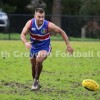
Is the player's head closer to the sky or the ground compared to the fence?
closer to the sky

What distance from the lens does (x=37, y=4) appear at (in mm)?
46062

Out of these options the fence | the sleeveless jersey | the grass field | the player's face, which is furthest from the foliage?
the player's face

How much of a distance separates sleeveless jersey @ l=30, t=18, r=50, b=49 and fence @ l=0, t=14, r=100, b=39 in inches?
768

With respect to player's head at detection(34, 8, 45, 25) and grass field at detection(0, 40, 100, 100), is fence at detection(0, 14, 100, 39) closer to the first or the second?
grass field at detection(0, 40, 100, 100)

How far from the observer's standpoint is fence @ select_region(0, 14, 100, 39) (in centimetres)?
3117

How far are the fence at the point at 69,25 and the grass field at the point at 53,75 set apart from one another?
907 cm

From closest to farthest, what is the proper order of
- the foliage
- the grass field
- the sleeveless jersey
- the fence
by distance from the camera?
1. the grass field
2. the sleeveless jersey
3. the fence
4. the foliage

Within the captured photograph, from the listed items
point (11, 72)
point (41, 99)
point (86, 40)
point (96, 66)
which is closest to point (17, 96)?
point (41, 99)

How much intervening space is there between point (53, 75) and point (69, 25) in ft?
59.0

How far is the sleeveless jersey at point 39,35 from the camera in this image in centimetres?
1084

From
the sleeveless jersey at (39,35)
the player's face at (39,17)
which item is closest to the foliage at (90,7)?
the sleeveless jersey at (39,35)

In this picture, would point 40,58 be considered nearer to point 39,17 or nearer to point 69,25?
point 39,17

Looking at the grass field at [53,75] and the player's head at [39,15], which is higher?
the player's head at [39,15]

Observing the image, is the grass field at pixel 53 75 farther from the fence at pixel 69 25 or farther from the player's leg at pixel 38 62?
the fence at pixel 69 25
